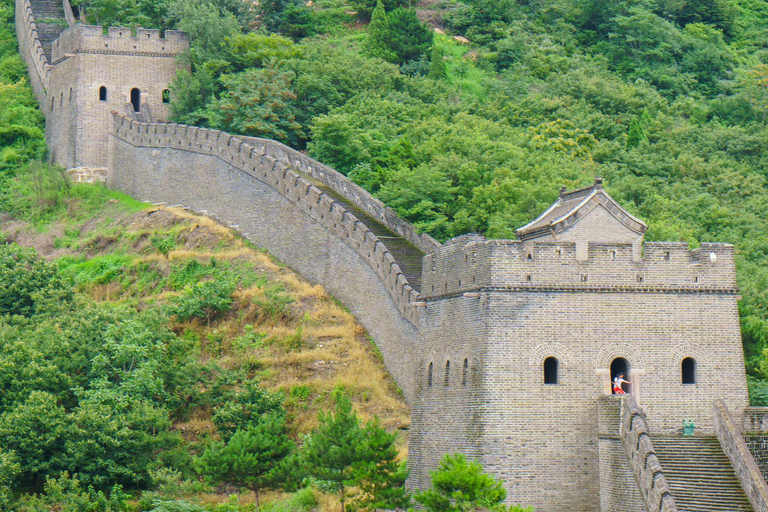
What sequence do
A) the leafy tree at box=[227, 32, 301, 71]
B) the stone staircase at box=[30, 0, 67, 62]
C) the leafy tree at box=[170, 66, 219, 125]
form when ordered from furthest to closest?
1. the stone staircase at box=[30, 0, 67, 62]
2. the leafy tree at box=[227, 32, 301, 71]
3. the leafy tree at box=[170, 66, 219, 125]

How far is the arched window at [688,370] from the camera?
29391mm

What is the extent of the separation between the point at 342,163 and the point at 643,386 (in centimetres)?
2577

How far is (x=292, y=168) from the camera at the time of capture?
165 feet

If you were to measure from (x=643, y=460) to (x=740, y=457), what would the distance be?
1.98 metres

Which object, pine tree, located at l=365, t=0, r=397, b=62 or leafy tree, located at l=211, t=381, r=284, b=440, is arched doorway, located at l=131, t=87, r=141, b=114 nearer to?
pine tree, located at l=365, t=0, r=397, b=62

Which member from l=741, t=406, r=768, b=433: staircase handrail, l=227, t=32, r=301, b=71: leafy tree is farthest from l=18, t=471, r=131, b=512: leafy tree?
l=227, t=32, r=301, b=71: leafy tree

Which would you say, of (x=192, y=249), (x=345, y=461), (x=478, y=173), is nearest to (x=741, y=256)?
(x=478, y=173)

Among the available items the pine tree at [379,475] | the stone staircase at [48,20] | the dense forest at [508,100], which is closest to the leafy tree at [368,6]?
the dense forest at [508,100]

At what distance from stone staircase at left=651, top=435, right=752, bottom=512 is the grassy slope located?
9633mm

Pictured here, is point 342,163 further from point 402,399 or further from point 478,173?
point 402,399

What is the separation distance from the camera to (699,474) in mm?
27266

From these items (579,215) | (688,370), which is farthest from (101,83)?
(688,370)

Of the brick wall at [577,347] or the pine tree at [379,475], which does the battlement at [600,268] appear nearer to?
the brick wall at [577,347]

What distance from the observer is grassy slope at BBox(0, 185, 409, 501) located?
3953 centimetres
